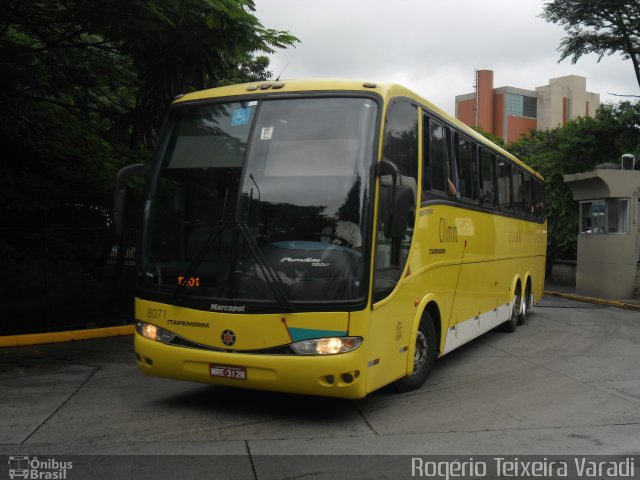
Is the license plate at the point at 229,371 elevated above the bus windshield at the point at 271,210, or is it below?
below

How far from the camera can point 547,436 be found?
229 inches

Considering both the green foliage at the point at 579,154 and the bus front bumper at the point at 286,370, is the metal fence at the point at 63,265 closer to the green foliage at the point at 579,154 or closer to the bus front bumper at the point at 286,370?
the bus front bumper at the point at 286,370

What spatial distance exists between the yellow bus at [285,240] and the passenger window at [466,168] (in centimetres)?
182

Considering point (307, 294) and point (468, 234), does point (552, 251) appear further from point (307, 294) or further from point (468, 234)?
point (307, 294)

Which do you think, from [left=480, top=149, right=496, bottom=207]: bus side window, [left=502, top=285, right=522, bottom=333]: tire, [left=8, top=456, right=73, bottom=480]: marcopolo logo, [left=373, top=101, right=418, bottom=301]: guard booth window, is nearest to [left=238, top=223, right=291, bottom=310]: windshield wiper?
[left=373, top=101, right=418, bottom=301]: guard booth window

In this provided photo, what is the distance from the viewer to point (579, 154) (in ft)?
80.5

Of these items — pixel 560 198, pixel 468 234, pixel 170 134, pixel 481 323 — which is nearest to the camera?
pixel 170 134

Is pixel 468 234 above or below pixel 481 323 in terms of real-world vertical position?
above

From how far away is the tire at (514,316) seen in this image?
40.4 feet

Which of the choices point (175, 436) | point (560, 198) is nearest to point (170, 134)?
point (175, 436)

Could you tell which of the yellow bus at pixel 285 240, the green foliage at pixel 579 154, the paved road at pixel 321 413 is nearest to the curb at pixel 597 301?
the green foliage at pixel 579 154

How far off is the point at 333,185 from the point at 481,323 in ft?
16.6

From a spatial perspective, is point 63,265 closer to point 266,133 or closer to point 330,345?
point 266,133

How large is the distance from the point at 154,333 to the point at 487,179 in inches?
238
